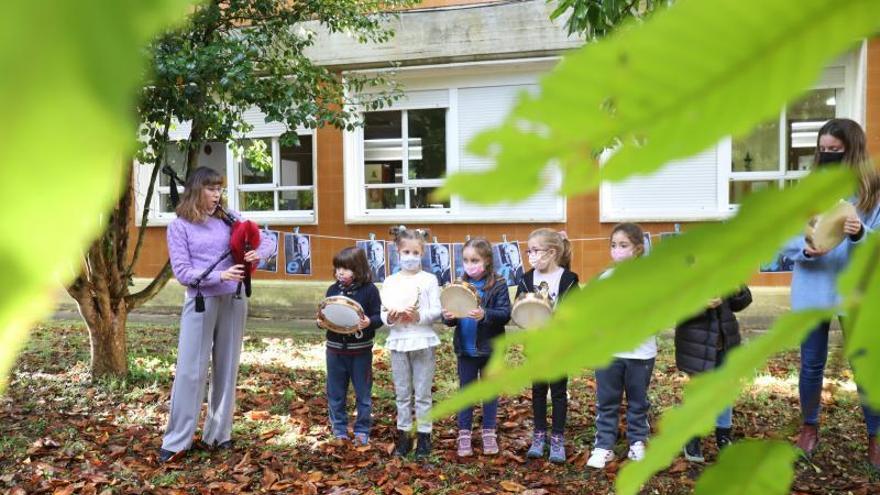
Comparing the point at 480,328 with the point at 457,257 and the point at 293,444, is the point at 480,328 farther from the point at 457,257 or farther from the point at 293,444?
the point at 457,257

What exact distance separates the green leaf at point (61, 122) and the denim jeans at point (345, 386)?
4.25 m

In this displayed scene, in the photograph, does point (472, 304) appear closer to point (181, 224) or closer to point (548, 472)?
point (548, 472)

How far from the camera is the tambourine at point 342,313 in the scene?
4082 mm

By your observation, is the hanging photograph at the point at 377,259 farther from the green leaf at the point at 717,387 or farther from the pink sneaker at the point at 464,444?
the green leaf at the point at 717,387

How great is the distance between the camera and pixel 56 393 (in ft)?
17.4

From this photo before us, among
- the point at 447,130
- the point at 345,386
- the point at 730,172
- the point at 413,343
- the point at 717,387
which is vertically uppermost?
the point at 447,130

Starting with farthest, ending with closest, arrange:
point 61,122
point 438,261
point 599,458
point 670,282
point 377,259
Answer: point 377,259, point 438,261, point 599,458, point 670,282, point 61,122

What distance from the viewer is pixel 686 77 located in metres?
0.23

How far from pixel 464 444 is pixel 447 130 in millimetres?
5577

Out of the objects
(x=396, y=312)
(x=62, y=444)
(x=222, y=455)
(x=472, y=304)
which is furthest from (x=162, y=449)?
(x=472, y=304)

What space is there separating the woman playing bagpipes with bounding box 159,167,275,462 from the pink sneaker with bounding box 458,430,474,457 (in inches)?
55.8

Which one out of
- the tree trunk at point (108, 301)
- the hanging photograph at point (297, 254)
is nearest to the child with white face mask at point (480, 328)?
the tree trunk at point (108, 301)

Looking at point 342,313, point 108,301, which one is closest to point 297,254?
point 108,301

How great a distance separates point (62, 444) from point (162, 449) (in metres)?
0.74
